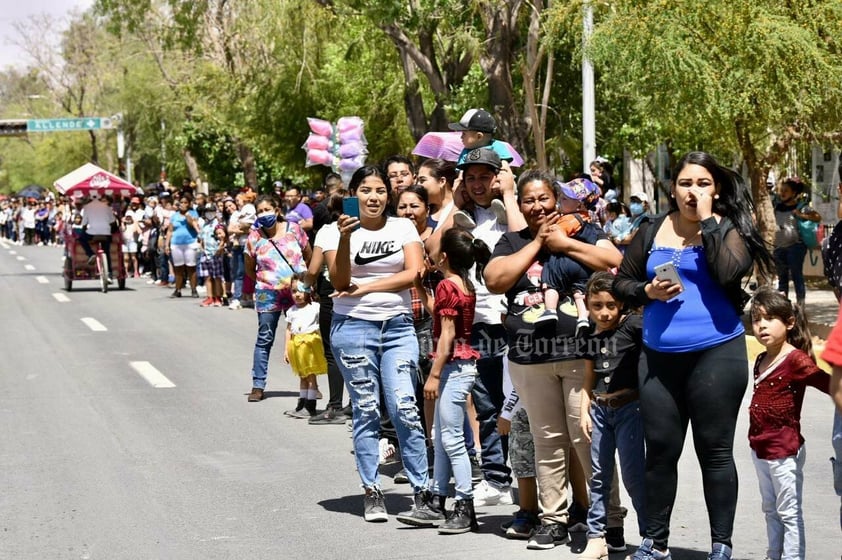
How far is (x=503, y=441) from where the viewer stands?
8.29 m

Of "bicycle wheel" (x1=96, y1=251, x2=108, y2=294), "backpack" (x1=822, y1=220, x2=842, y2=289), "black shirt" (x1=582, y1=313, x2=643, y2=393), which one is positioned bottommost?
"bicycle wheel" (x1=96, y1=251, x2=108, y2=294)

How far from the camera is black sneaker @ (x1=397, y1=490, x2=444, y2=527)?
7.45 m

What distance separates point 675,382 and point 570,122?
22585mm

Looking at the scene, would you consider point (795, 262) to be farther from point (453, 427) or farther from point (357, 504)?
point (453, 427)

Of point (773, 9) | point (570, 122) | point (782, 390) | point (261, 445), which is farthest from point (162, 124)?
point (782, 390)

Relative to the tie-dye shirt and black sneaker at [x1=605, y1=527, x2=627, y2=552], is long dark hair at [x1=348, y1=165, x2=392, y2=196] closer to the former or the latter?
black sneaker at [x1=605, y1=527, x2=627, y2=552]

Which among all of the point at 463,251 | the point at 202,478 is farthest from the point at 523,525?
the point at 202,478

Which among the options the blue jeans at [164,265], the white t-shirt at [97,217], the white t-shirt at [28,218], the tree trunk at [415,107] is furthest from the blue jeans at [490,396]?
the white t-shirt at [28,218]

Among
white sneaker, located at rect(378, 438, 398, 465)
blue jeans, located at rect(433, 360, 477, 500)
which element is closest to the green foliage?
white sneaker, located at rect(378, 438, 398, 465)

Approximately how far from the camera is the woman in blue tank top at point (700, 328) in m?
5.82

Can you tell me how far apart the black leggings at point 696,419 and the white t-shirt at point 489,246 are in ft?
6.22

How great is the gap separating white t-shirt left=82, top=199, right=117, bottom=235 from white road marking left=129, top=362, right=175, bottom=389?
11.2m

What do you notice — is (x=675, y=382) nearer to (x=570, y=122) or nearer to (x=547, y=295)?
(x=547, y=295)

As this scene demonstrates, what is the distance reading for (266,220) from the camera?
1173 centimetres
